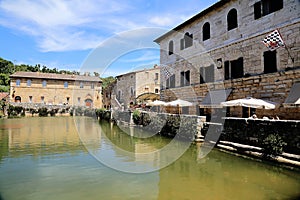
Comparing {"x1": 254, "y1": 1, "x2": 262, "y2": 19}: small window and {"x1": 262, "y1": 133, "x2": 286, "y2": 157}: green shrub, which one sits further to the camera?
{"x1": 254, "y1": 1, "x2": 262, "y2": 19}: small window

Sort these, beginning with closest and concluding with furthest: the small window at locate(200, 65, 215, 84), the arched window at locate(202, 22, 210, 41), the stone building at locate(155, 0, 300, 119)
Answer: the stone building at locate(155, 0, 300, 119) < the small window at locate(200, 65, 215, 84) < the arched window at locate(202, 22, 210, 41)

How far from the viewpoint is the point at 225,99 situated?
45.2 ft

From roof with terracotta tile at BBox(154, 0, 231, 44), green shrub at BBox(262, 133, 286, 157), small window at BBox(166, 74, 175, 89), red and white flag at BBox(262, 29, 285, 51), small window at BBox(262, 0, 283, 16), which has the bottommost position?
green shrub at BBox(262, 133, 286, 157)

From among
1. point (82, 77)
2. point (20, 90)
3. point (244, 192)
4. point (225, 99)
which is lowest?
point (244, 192)

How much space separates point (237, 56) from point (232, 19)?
7.70 ft

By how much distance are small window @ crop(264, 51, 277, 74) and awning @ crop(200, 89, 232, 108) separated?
260cm

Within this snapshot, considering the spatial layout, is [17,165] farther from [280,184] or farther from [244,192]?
[280,184]

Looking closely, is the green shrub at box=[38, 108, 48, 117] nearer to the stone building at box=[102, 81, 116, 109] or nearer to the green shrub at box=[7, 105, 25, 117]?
the green shrub at box=[7, 105, 25, 117]

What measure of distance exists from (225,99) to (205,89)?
6.80ft

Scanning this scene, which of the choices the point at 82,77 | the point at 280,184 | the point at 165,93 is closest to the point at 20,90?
Result: the point at 82,77

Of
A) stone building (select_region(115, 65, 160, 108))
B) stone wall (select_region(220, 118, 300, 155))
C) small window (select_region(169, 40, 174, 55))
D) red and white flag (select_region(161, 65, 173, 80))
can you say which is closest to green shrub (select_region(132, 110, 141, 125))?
red and white flag (select_region(161, 65, 173, 80))

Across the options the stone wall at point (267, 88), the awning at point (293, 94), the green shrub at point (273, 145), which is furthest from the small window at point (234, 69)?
the green shrub at point (273, 145)

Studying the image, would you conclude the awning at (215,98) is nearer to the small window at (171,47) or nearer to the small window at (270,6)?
the small window at (270,6)

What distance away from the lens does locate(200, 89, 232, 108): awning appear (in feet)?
44.8
